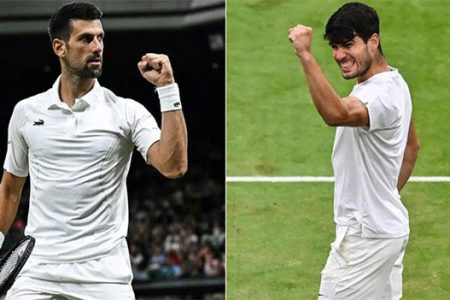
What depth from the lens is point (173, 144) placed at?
425cm

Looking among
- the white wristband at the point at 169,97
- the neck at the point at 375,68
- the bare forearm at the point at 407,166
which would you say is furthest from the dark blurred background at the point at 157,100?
the white wristband at the point at 169,97

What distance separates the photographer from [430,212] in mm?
7453

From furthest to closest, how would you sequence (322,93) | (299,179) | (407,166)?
(299,179) < (407,166) < (322,93)

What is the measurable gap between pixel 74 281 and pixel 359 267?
1.15 m

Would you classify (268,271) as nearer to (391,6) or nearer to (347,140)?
A: (391,6)

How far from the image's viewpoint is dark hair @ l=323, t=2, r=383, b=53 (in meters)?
4.64

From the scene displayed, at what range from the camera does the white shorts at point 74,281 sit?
4.47 meters

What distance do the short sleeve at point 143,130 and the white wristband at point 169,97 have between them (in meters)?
0.24

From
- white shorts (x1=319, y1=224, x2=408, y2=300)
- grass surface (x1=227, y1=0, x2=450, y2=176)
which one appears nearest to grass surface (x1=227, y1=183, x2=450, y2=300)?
grass surface (x1=227, y1=0, x2=450, y2=176)

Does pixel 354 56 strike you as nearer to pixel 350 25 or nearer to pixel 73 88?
pixel 350 25

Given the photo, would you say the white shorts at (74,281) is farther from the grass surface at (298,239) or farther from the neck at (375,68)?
the grass surface at (298,239)

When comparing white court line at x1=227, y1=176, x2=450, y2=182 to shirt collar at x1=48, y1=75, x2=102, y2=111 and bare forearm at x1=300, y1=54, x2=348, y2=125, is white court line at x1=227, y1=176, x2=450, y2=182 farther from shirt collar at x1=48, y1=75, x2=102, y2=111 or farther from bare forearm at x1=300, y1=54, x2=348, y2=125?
bare forearm at x1=300, y1=54, x2=348, y2=125

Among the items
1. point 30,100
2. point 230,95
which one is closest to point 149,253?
point 230,95

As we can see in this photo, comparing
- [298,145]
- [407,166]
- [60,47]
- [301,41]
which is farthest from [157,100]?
[301,41]
